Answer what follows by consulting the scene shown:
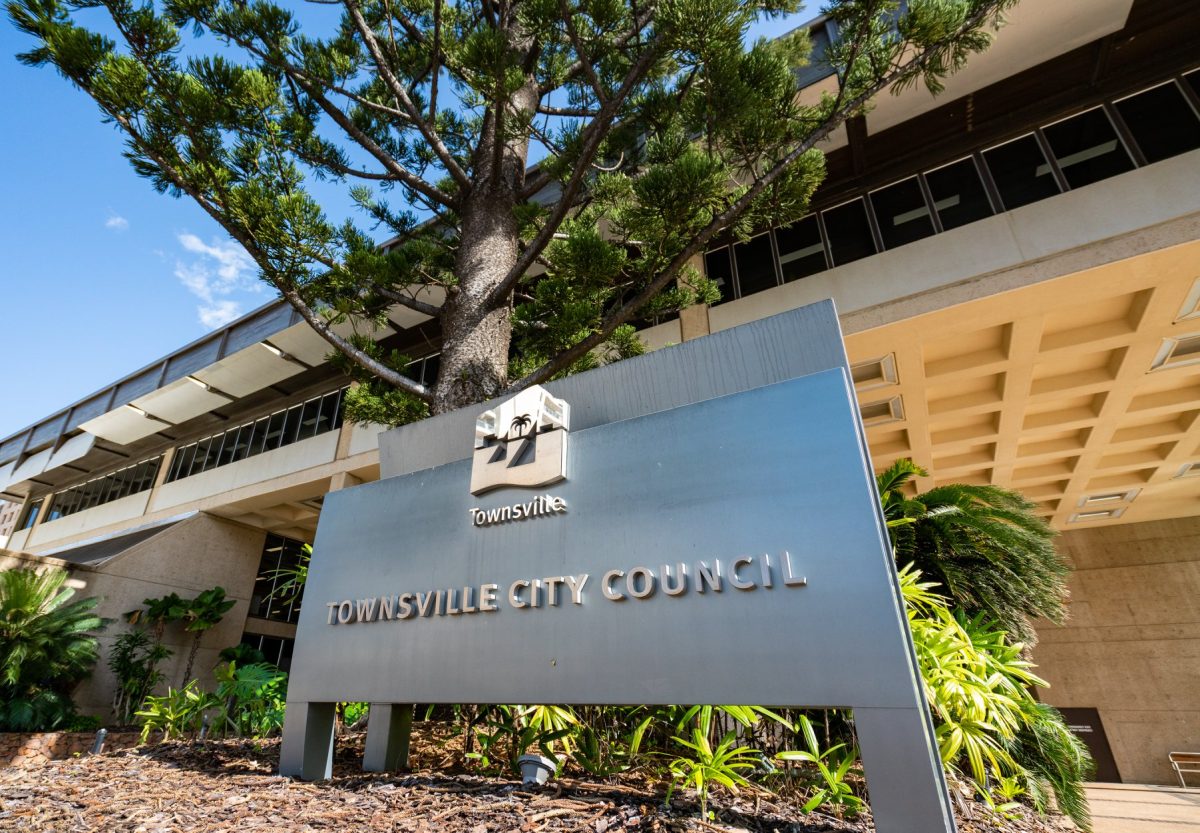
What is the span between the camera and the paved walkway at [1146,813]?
4805 millimetres

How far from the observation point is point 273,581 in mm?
13812

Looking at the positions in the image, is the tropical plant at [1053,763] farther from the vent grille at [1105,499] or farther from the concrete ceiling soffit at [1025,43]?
the vent grille at [1105,499]

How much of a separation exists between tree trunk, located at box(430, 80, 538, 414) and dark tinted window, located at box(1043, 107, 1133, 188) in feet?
22.1

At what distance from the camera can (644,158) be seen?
5699 millimetres

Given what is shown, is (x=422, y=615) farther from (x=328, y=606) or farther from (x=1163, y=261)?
(x=1163, y=261)

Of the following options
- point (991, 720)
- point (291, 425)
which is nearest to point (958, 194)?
point (991, 720)

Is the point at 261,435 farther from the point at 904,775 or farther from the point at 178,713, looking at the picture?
the point at 904,775

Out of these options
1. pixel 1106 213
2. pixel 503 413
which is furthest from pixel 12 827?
pixel 1106 213

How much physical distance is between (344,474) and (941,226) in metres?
10.2

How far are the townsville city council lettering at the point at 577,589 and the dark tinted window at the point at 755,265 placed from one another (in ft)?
23.5

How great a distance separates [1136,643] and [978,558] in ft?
42.1

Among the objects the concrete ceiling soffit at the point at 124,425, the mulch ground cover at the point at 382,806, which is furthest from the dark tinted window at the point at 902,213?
the concrete ceiling soffit at the point at 124,425

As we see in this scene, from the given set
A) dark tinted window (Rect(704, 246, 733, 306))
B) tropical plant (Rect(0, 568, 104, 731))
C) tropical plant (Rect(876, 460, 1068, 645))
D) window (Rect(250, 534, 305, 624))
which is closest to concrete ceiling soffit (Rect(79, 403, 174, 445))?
window (Rect(250, 534, 305, 624))

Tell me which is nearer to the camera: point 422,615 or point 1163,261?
point 422,615
